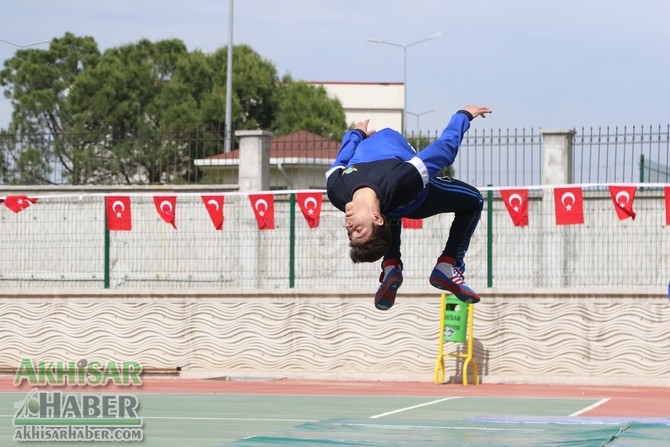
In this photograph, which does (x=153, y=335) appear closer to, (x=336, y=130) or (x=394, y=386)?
(x=394, y=386)

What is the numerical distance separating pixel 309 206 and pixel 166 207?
237 cm

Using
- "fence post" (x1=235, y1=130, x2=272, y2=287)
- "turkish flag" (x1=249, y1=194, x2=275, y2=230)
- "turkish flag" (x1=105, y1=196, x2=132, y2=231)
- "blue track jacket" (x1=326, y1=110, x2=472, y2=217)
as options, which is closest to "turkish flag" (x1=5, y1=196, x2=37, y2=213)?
"turkish flag" (x1=105, y1=196, x2=132, y2=231)

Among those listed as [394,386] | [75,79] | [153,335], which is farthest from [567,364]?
[75,79]

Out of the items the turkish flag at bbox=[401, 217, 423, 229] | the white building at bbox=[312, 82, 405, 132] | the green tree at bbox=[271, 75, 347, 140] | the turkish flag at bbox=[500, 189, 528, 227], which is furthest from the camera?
the white building at bbox=[312, 82, 405, 132]

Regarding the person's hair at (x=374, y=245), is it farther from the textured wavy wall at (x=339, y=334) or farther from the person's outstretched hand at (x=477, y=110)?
the textured wavy wall at (x=339, y=334)

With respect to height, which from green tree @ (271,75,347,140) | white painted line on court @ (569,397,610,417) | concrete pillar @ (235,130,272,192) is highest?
green tree @ (271,75,347,140)

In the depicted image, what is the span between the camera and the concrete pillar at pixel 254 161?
22609 mm

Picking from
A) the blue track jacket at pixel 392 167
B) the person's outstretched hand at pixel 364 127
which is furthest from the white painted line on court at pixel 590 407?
the blue track jacket at pixel 392 167

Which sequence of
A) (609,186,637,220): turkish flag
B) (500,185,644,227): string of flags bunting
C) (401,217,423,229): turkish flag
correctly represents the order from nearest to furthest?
(609,186,637,220): turkish flag → (500,185,644,227): string of flags bunting → (401,217,423,229): turkish flag

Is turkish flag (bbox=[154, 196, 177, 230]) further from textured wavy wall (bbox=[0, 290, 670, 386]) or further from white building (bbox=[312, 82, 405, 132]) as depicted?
white building (bbox=[312, 82, 405, 132])

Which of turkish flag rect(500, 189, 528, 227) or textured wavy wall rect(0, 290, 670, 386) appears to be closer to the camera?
turkish flag rect(500, 189, 528, 227)

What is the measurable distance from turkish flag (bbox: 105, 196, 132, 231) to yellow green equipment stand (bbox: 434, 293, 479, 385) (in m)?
5.37

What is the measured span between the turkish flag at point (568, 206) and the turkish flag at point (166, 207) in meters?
6.08

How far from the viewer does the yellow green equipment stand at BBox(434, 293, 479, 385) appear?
18.7 meters
